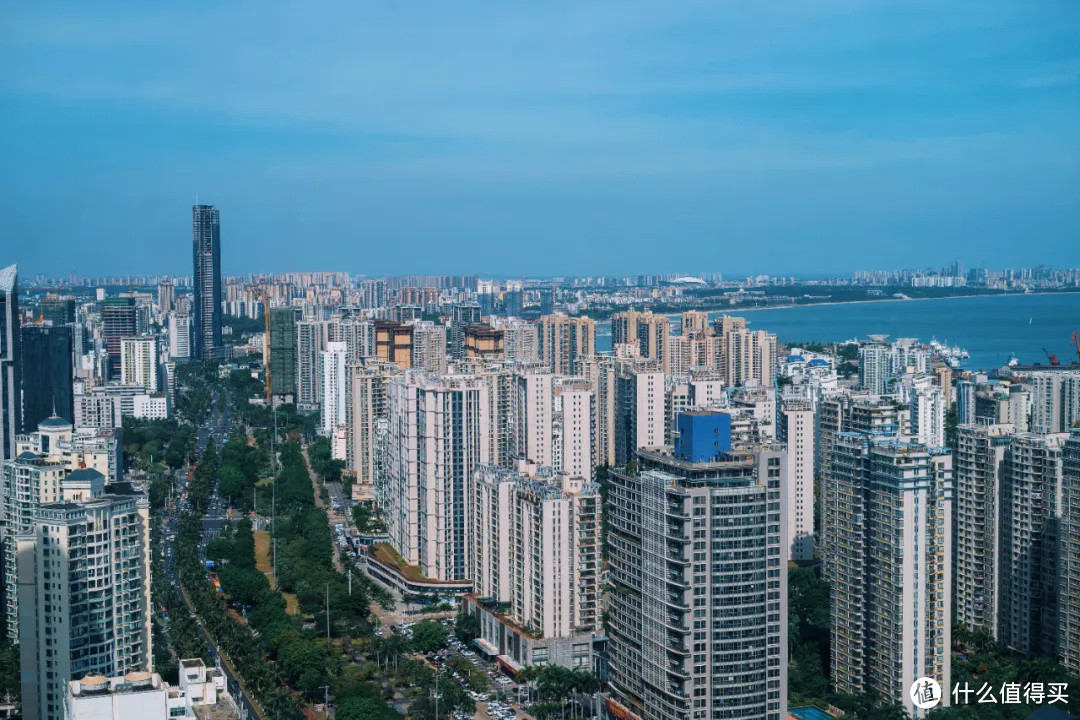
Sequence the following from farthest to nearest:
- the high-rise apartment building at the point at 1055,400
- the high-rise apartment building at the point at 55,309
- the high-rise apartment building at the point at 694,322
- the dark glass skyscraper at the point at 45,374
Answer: the high-rise apartment building at the point at 694,322 < the high-rise apartment building at the point at 1055,400 < the high-rise apartment building at the point at 55,309 < the dark glass skyscraper at the point at 45,374

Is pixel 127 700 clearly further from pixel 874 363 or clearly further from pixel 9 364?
pixel 874 363

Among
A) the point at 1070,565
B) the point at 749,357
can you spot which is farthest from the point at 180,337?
the point at 1070,565

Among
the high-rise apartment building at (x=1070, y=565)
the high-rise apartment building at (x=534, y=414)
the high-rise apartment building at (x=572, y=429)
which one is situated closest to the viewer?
the high-rise apartment building at (x=1070, y=565)

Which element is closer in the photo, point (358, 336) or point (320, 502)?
point (320, 502)

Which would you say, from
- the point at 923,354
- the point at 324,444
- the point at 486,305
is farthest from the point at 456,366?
the point at 486,305

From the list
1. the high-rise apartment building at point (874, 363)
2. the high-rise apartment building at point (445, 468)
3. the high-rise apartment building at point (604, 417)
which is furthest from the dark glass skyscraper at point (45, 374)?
the high-rise apartment building at point (874, 363)

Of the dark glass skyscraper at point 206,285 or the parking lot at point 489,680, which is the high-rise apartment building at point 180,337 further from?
the parking lot at point 489,680
